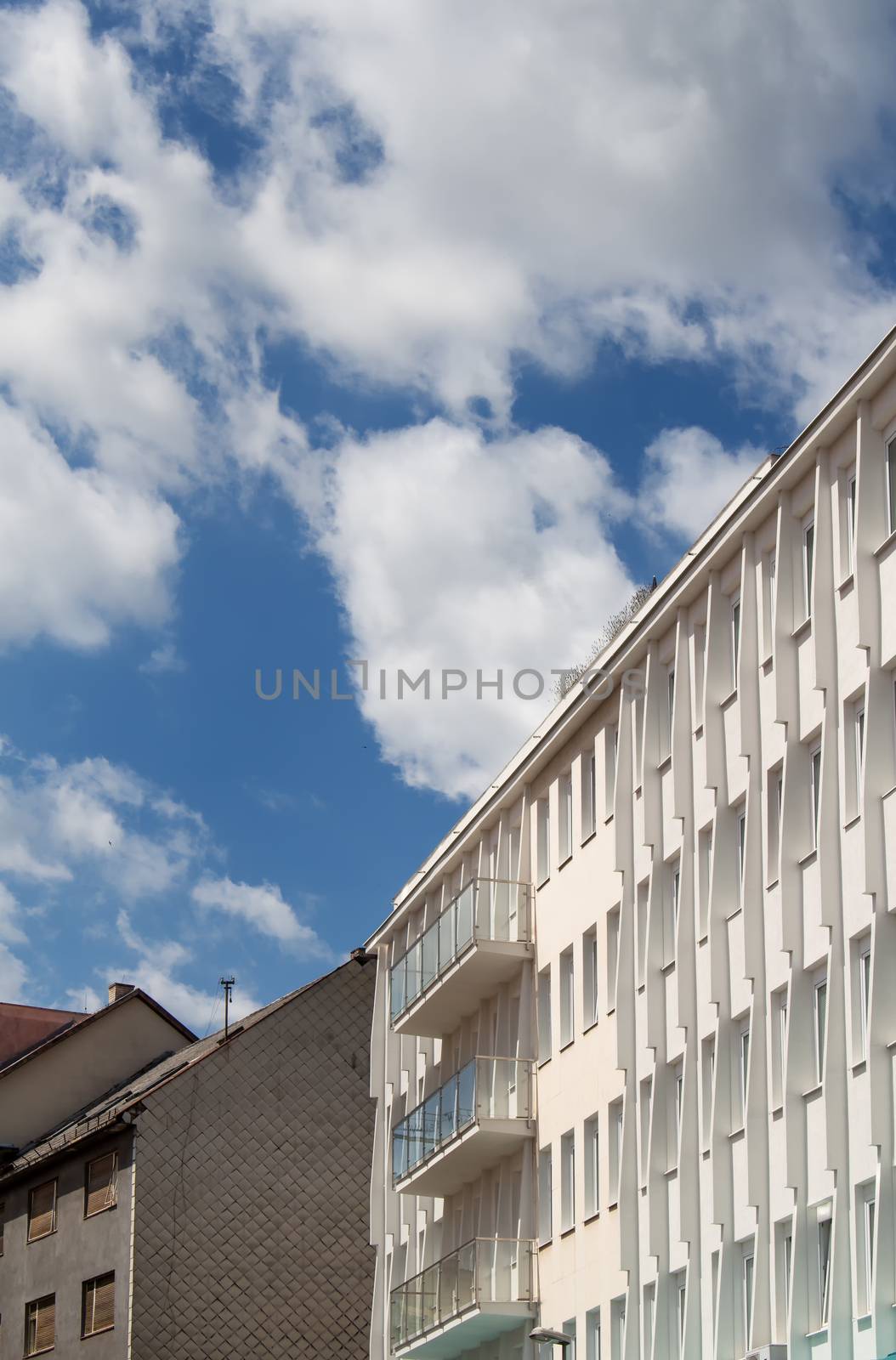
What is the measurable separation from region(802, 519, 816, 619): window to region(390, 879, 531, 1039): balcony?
1209cm

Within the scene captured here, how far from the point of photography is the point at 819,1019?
25.3 metres

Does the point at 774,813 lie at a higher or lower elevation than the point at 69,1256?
higher

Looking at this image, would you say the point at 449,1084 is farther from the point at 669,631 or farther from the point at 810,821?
the point at 810,821

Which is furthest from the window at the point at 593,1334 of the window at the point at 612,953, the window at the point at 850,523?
the window at the point at 850,523

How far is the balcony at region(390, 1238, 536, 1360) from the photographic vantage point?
34562 mm

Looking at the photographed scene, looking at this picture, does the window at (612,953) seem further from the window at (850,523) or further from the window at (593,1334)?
the window at (850,523)

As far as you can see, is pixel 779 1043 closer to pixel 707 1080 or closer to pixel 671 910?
pixel 707 1080

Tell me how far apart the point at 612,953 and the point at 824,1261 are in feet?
31.0

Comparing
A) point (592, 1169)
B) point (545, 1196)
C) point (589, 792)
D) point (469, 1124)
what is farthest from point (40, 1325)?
point (589, 792)

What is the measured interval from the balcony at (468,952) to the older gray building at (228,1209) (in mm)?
9865

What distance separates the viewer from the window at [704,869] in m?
29.2

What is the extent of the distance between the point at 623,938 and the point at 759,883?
5305 mm

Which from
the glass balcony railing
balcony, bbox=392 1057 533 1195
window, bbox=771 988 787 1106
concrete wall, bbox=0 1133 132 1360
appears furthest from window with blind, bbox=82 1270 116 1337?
window, bbox=771 988 787 1106

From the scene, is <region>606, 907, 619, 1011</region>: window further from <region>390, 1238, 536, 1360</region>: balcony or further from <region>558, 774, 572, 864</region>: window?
<region>390, 1238, 536, 1360</region>: balcony
